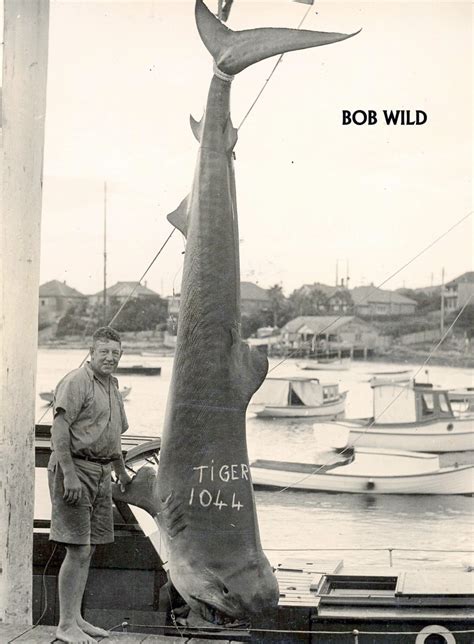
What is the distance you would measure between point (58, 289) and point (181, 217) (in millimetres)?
1013

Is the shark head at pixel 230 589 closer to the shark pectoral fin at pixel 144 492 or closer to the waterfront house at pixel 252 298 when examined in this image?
the shark pectoral fin at pixel 144 492

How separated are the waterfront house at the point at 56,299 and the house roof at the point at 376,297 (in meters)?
1.55

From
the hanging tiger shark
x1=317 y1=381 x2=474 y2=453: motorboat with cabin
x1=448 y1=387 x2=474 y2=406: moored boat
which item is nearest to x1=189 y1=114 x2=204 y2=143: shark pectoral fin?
the hanging tiger shark

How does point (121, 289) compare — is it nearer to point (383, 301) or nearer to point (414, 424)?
point (383, 301)

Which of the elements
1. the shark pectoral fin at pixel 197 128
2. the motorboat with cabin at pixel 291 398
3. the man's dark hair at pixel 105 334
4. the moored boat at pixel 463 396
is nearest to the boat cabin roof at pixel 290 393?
the motorboat with cabin at pixel 291 398

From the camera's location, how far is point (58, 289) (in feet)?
13.2

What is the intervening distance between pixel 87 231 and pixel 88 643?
6.26 feet

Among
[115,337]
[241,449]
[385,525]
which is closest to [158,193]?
[115,337]

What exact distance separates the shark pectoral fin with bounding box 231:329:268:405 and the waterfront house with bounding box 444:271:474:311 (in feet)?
9.60

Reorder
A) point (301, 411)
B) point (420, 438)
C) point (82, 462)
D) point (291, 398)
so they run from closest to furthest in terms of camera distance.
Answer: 1. point (82, 462)
2. point (301, 411)
3. point (291, 398)
4. point (420, 438)

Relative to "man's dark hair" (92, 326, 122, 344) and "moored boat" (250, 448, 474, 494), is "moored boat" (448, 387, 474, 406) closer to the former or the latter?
"moored boat" (250, 448, 474, 494)

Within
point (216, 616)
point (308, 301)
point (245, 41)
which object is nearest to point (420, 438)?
point (308, 301)

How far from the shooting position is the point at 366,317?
5680mm

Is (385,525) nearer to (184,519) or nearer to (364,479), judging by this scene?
(364,479)
